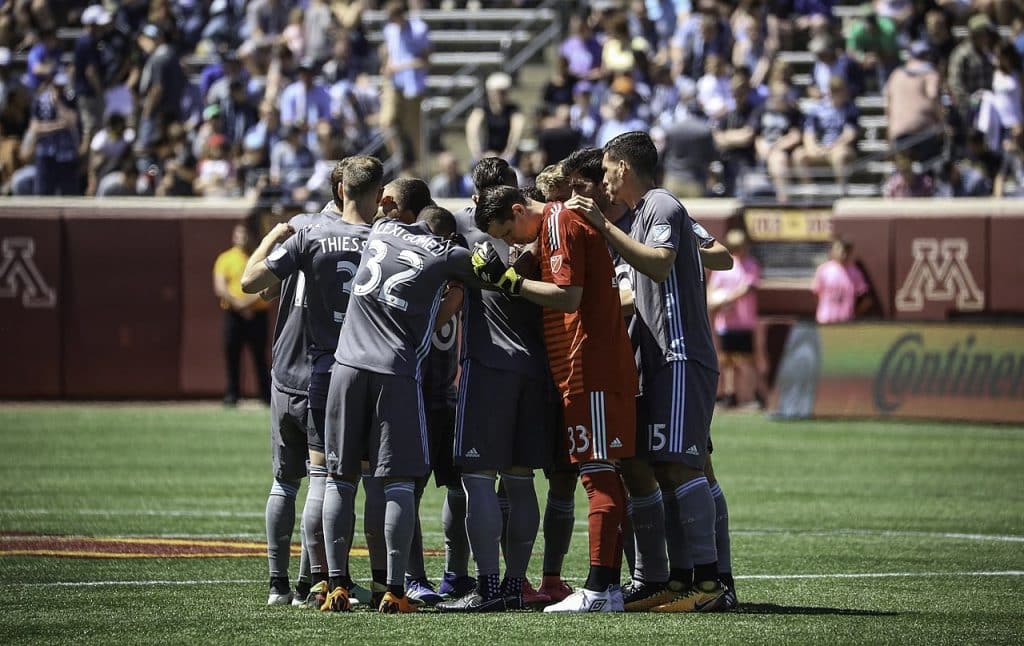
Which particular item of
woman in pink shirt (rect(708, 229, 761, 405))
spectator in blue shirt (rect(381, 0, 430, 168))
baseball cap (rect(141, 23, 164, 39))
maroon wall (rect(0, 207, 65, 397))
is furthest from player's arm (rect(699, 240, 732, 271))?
baseball cap (rect(141, 23, 164, 39))

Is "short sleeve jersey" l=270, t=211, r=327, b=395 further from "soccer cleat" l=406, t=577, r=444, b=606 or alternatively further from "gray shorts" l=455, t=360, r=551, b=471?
"soccer cleat" l=406, t=577, r=444, b=606

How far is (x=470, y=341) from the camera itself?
8703 mm

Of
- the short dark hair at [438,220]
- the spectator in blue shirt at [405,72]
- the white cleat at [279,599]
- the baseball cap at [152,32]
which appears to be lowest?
the white cleat at [279,599]

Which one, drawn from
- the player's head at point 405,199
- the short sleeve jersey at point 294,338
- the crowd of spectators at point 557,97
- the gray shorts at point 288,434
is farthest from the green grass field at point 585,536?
the crowd of spectators at point 557,97

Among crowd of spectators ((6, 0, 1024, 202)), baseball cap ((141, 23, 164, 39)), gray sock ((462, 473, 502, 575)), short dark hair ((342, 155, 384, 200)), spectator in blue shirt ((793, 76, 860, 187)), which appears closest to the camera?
gray sock ((462, 473, 502, 575))

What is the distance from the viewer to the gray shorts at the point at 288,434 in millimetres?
8930

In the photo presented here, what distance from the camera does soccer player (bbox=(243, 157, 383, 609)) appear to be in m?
8.66

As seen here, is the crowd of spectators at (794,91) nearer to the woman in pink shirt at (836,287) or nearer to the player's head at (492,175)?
the woman in pink shirt at (836,287)

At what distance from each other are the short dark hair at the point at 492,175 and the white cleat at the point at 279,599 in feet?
7.55

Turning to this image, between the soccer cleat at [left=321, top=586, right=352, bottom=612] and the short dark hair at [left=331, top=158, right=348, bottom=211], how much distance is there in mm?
1998

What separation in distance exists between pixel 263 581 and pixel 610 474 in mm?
2375

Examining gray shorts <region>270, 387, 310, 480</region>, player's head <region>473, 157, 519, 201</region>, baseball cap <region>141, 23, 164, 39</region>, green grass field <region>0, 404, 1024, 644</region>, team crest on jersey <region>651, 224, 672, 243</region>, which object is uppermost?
baseball cap <region>141, 23, 164, 39</region>

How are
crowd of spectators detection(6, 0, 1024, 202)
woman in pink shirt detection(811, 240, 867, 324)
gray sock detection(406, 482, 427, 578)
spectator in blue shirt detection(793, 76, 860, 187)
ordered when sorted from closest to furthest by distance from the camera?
1. gray sock detection(406, 482, 427, 578)
2. woman in pink shirt detection(811, 240, 867, 324)
3. crowd of spectators detection(6, 0, 1024, 202)
4. spectator in blue shirt detection(793, 76, 860, 187)

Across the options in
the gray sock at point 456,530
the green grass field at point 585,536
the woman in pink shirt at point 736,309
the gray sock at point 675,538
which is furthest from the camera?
the woman in pink shirt at point 736,309
